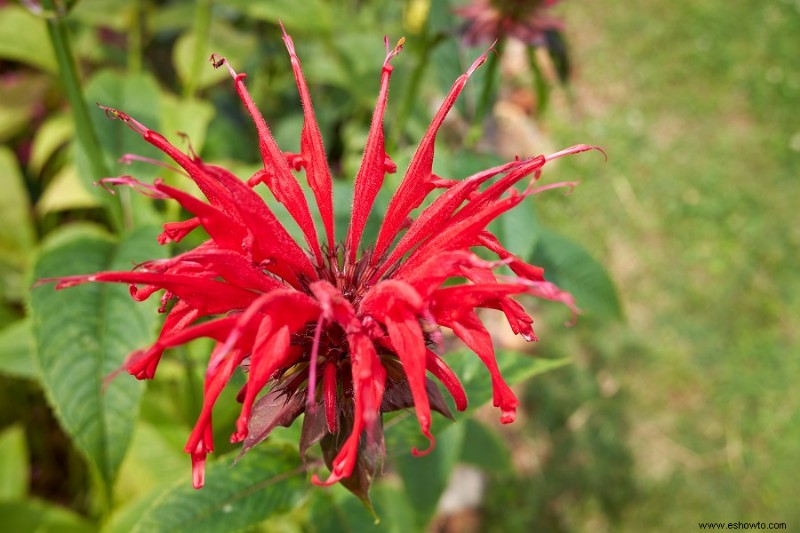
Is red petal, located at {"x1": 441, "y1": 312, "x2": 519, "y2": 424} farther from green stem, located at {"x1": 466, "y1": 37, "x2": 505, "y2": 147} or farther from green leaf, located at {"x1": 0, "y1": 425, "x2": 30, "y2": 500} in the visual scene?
green leaf, located at {"x1": 0, "y1": 425, "x2": 30, "y2": 500}

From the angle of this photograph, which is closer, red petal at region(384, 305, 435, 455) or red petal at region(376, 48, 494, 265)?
red petal at region(384, 305, 435, 455)

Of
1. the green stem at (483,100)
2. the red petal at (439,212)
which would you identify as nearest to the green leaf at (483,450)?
the green stem at (483,100)

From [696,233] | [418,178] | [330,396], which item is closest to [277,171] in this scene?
[418,178]

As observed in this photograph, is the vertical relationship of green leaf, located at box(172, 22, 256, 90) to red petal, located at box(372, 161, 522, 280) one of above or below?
below

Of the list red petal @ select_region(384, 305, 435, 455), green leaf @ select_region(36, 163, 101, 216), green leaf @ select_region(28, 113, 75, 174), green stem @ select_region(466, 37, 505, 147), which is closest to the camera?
red petal @ select_region(384, 305, 435, 455)

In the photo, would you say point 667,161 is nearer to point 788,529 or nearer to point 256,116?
point 788,529

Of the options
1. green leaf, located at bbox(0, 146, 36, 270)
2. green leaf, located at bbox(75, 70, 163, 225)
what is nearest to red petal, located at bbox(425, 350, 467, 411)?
green leaf, located at bbox(75, 70, 163, 225)

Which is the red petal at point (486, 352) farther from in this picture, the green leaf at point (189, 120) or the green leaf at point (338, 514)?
the green leaf at point (189, 120)

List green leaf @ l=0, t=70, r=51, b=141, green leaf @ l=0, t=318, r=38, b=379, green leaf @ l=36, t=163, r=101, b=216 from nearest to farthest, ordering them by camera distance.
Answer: green leaf @ l=0, t=318, r=38, b=379 → green leaf @ l=36, t=163, r=101, b=216 → green leaf @ l=0, t=70, r=51, b=141
